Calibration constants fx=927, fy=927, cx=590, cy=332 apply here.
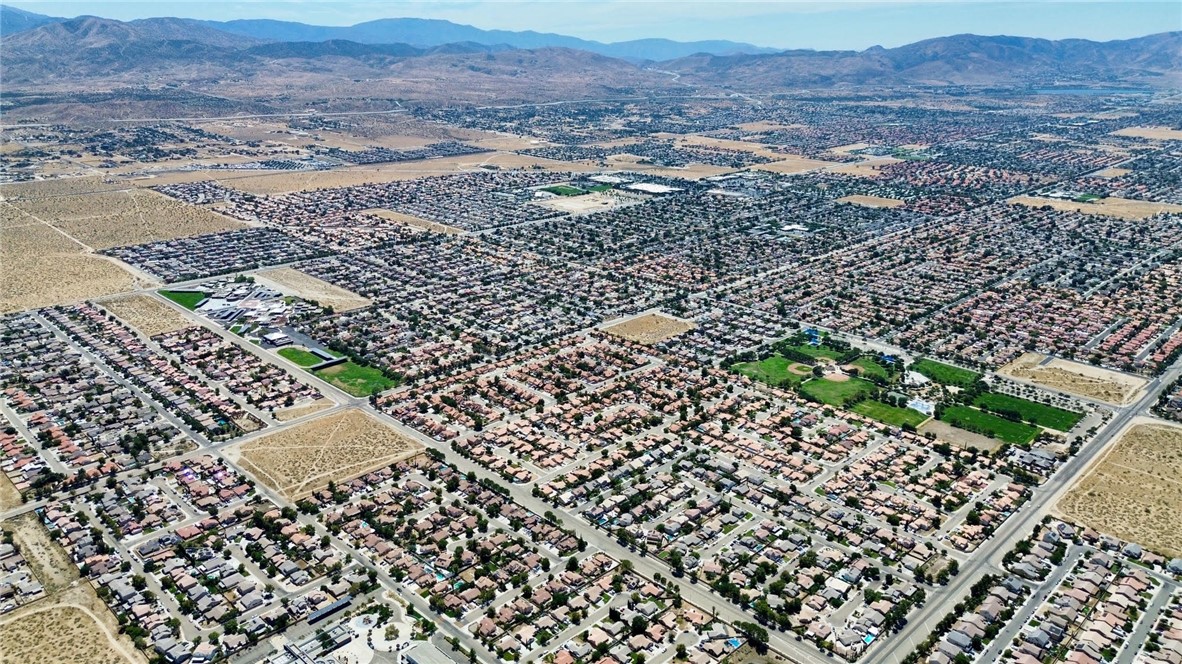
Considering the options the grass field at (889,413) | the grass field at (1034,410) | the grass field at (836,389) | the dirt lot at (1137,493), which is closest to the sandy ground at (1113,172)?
the grass field at (1034,410)

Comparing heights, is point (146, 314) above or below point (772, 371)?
below

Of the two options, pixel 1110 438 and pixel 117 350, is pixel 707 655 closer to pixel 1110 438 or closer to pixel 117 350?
pixel 1110 438

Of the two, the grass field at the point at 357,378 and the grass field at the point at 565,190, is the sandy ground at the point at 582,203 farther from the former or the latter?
the grass field at the point at 357,378

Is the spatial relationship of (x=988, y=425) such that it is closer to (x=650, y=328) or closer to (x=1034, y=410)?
(x=1034, y=410)

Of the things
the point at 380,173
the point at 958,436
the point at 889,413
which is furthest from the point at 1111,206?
the point at 380,173

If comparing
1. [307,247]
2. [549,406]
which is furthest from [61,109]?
[549,406]

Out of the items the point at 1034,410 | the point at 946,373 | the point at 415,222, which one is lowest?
the point at 415,222

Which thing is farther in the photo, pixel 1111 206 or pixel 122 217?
pixel 1111 206
